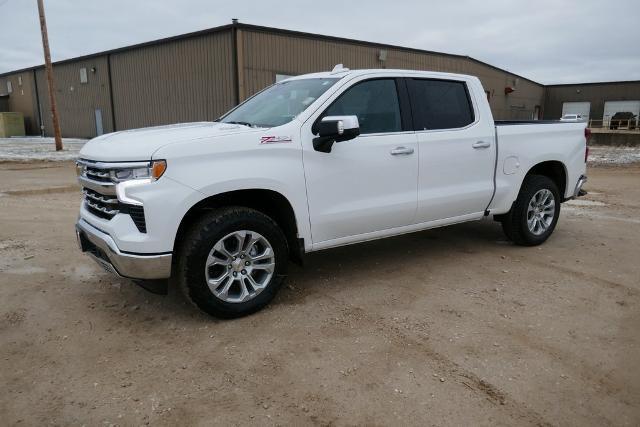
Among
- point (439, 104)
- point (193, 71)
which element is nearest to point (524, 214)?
point (439, 104)

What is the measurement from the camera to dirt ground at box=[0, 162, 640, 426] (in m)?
2.71

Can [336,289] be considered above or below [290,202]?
below

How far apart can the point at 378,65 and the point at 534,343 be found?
21361mm

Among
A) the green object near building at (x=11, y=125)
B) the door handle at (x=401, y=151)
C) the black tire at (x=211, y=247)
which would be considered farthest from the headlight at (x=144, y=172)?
the green object near building at (x=11, y=125)

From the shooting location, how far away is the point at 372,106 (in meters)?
4.42

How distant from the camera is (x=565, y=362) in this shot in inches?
124

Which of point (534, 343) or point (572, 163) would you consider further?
point (572, 163)

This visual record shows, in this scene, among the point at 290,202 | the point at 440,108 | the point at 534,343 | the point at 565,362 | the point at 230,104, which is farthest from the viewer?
the point at 230,104

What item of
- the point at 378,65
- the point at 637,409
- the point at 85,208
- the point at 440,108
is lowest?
the point at 637,409

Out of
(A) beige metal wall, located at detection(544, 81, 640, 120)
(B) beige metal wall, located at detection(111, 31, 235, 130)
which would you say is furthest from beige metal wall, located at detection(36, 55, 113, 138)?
(A) beige metal wall, located at detection(544, 81, 640, 120)

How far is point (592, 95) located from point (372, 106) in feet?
171

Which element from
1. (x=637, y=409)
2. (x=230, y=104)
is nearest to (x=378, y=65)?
(x=230, y=104)

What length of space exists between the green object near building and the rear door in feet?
127

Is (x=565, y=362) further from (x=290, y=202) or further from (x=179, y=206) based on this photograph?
(x=179, y=206)
